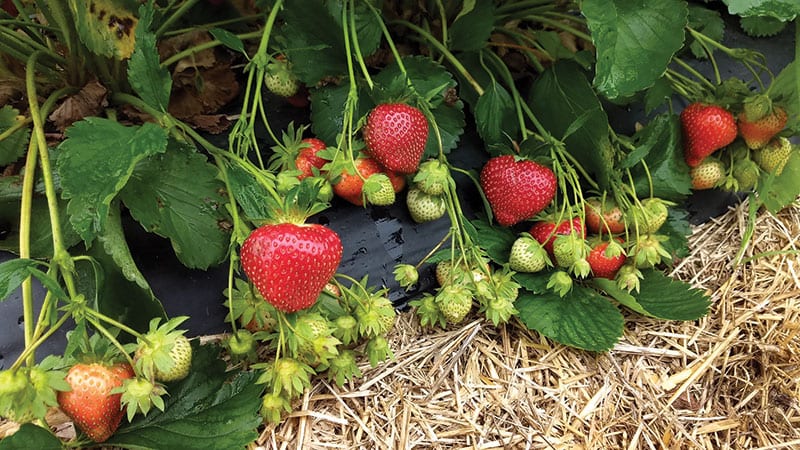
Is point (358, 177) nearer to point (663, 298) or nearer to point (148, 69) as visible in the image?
point (148, 69)

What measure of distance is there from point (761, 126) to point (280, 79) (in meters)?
0.85

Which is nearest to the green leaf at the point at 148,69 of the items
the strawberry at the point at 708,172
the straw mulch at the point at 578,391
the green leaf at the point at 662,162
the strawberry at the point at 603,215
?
the straw mulch at the point at 578,391

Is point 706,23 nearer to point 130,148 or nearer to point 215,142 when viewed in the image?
point 215,142

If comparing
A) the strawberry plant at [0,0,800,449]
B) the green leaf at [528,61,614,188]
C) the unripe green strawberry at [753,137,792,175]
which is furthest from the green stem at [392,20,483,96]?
the unripe green strawberry at [753,137,792,175]

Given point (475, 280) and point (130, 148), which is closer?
→ point (130, 148)

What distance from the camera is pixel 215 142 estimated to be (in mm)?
1118

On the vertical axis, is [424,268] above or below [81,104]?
below

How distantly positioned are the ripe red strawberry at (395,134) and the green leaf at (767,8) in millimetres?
430

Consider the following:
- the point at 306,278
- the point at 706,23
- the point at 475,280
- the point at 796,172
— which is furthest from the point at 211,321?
the point at 706,23

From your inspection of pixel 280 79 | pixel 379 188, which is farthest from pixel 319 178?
pixel 280 79

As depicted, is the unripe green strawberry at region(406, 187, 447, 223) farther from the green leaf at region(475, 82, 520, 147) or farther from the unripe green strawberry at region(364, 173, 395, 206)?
the green leaf at region(475, 82, 520, 147)

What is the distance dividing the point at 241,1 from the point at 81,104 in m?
0.40

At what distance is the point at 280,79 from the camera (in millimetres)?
1098

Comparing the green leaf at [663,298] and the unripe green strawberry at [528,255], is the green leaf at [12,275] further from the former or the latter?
the green leaf at [663,298]
